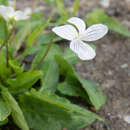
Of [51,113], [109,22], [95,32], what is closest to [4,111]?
[51,113]

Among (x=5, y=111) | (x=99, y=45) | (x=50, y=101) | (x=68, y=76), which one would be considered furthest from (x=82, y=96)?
(x=99, y=45)

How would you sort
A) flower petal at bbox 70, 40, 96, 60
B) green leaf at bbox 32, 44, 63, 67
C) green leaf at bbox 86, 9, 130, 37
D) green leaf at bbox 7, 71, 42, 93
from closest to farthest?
flower petal at bbox 70, 40, 96, 60, green leaf at bbox 7, 71, 42, 93, green leaf at bbox 32, 44, 63, 67, green leaf at bbox 86, 9, 130, 37

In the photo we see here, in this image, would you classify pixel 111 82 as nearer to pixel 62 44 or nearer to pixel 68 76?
pixel 68 76

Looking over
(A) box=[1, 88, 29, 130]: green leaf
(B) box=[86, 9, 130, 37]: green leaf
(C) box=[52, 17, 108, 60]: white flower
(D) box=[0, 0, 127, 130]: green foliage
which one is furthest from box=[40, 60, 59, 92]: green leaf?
(B) box=[86, 9, 130, 37]: green leaf

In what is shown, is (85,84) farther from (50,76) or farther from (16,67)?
(16,67)

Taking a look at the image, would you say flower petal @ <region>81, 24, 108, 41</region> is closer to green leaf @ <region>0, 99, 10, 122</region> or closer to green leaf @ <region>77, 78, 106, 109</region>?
green leaf @ <region>77, 78, 106, 109</region>

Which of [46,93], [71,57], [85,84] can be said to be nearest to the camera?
[46,93]
